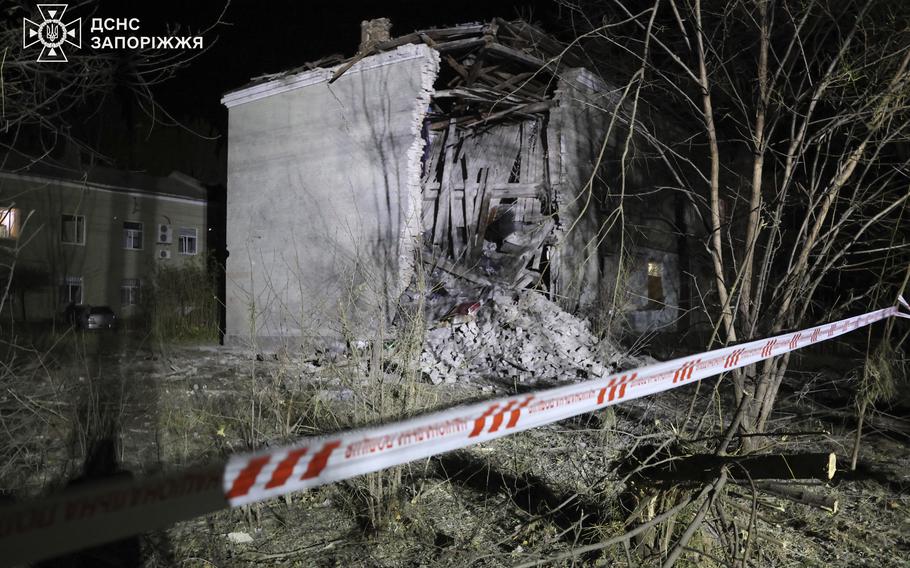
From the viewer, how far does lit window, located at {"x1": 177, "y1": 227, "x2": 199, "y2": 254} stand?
28.8 meters

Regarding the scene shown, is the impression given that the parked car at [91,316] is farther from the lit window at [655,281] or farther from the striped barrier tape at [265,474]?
the striped barrier tape at [265,474]

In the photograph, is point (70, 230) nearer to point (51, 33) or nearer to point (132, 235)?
point (132, 235)

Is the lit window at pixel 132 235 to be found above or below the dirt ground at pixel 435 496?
above

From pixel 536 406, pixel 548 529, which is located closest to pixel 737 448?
pixel 548 529

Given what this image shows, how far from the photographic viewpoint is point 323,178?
48.0 ft

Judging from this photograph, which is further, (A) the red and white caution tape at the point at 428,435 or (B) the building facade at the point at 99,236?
(B) the building facade at the point at 99,236

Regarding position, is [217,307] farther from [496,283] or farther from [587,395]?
[587,395]

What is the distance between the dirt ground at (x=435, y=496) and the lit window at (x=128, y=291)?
20.7 m

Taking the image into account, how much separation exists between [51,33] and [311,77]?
1028 centimetres

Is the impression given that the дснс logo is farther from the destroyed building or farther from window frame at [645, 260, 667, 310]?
window frame at [645, 260, 667, 310]

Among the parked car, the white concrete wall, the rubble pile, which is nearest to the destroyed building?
the white concrete wall

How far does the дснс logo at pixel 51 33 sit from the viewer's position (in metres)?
4.77

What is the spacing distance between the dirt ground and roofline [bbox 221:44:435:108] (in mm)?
8764

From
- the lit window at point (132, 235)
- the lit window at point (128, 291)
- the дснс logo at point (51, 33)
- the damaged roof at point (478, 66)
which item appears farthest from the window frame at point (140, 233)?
the дснс logo at point (51, 33)
